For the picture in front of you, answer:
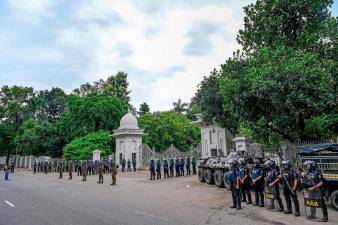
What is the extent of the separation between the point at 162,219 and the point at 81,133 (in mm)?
37371

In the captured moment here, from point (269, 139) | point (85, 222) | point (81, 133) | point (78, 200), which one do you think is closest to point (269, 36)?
point (269, 139)

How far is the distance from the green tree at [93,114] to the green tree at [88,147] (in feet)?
11.6

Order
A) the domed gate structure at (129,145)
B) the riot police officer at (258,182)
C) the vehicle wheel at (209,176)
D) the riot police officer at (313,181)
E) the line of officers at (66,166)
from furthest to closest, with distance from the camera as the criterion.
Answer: the domed gate structure at (129,145), the line of officers at (66,166), the vehicle wheel at (209,176), the riot police officer at (258,182), the riot police officer at (313,181)

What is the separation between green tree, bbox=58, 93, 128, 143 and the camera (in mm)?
43281

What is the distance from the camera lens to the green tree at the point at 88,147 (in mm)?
38375

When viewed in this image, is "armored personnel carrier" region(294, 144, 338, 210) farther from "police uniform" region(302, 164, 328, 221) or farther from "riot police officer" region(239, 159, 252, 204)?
"riot police officer" region(239, 159, 252, 204)

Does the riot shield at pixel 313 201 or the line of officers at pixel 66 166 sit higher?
the line of officers at pixel 66 166

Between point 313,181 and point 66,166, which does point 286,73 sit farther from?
point 66,166

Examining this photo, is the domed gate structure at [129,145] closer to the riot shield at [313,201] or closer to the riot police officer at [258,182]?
the riot police officer at [258,182]

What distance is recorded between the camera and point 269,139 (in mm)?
23188

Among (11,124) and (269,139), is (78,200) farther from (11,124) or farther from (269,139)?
(11,124)

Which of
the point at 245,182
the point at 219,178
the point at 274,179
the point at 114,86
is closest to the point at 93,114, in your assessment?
the point at 114,86

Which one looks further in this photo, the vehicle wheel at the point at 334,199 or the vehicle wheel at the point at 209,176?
the vehicle wheel at the point at 209,176

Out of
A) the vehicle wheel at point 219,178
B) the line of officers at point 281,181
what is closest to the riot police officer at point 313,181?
the line of officers at point 281,181
